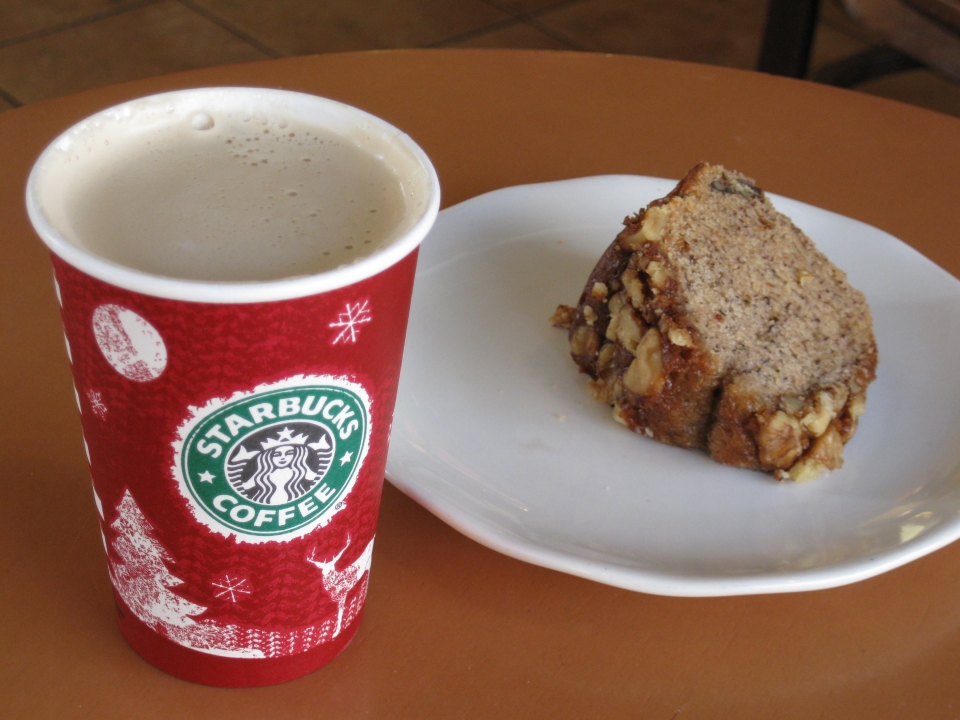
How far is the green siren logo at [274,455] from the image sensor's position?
2.00 ft

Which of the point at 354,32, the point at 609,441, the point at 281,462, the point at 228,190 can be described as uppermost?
the point at 228,190

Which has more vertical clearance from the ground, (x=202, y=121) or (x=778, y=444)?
(x=202, y=121)

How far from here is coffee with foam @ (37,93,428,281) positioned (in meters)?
0.62

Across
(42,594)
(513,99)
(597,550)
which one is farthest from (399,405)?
(513,99)

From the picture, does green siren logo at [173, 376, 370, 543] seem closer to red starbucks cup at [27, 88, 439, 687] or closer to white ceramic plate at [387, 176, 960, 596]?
red starbucks cup at [27, 88, 439, 687]

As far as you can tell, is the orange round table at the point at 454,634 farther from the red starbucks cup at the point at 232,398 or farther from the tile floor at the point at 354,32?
the tile floor at the point at 354,32

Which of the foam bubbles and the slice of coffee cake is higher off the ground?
the foam bubbles

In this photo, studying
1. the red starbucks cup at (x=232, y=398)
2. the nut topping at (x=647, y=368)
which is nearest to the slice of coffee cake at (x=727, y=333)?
the nut topping at (x=647, y=368)

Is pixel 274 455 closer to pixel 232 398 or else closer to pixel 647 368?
pixel 232 398

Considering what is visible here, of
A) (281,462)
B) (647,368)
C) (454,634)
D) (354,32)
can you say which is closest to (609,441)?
(647,368)

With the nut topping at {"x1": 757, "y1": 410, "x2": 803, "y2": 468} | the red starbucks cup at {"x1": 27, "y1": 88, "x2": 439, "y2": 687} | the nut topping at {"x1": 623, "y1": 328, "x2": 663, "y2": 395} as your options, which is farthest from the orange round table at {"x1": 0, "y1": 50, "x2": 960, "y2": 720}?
the nut topping at {"x1": 623, "y1": 328, "x2": 663, "y2": 395}

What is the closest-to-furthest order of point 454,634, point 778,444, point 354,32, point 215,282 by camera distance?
point 215,282 → point 454,634 → point 778,444 → point 354,32

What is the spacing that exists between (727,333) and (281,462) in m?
0.64

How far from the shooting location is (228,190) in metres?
0.68
